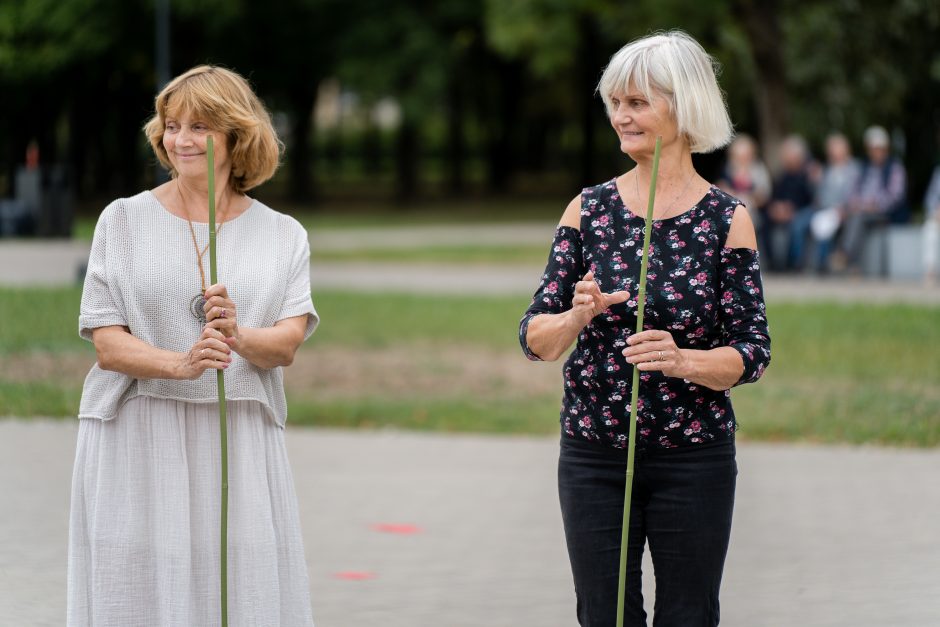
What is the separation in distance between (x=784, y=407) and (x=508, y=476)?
2.71 meters

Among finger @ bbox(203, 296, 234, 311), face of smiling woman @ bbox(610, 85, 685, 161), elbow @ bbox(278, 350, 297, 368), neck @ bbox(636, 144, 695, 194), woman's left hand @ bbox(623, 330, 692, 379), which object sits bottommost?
elbow @ bbox(278, 350, 297, 368)

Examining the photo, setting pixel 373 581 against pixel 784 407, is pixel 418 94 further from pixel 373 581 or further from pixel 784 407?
pixel 373 581

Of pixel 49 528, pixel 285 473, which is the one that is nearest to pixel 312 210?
pixel 49 528

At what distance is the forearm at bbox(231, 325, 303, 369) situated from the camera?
3.61m

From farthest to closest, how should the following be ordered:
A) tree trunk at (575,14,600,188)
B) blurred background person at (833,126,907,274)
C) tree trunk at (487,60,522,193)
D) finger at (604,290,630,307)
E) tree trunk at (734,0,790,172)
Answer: tree trunk at (487,60,522,193), tree trunk at (575,14,600,188), tree trunk at (734,0,790,172), blurred background person at (833,126,907,274), finger at (604,290,630,307)

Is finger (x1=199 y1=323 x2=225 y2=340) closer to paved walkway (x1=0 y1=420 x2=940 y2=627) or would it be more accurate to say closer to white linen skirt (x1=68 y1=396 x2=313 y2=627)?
white linen skirt (x1=68 y1=396 x2=313 y2=627)

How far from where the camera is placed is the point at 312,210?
3950cm

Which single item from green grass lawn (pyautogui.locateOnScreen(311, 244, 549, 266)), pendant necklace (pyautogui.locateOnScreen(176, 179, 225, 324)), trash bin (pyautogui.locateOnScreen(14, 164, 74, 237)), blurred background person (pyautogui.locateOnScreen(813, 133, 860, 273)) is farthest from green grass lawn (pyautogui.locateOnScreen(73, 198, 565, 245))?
pendant necklace (pyautogui.locateOnScreen(176, 179, 225, 324))

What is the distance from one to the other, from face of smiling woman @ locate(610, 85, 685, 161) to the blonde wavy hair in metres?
0.86

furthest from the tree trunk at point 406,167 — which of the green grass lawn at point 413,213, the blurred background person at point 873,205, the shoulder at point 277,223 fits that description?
the shoulder at point 277,223

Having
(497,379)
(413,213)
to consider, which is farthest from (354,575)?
(413,213)

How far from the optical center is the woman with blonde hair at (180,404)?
12.1 feet

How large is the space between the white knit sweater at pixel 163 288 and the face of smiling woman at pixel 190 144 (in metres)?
0.12

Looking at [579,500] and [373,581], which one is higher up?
[579,500]
